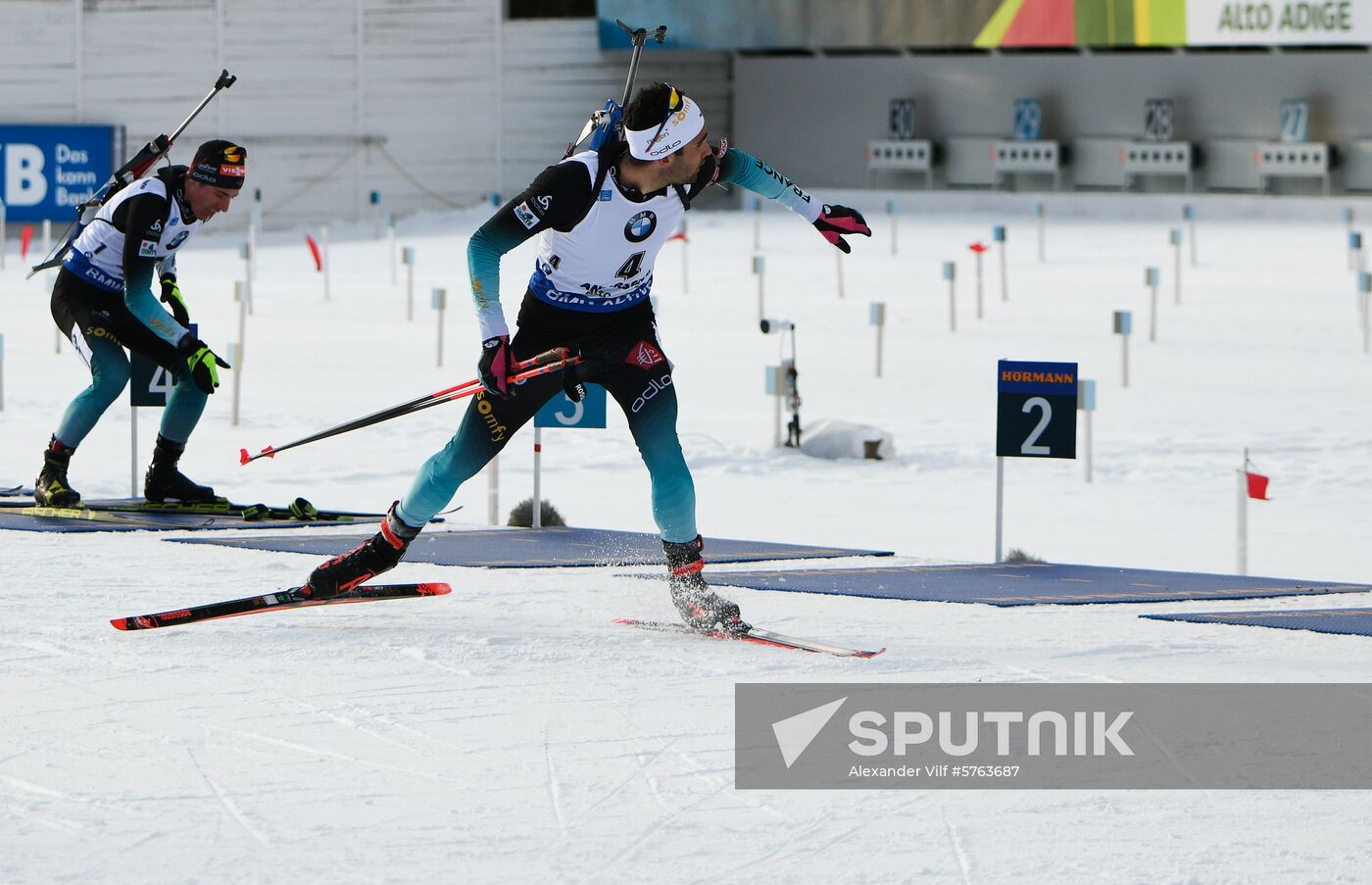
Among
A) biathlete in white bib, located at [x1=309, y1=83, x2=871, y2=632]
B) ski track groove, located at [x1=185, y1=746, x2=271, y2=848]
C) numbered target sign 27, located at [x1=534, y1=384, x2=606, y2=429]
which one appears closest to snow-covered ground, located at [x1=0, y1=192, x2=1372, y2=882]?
ski track groove, located at [x1=185, y1=746, x2=271, y2=848]

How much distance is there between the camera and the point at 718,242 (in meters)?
26.5

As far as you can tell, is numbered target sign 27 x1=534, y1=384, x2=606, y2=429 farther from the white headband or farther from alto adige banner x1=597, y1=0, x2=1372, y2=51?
alto adige banner x1=597, y1=0, x2=1372, y2=51

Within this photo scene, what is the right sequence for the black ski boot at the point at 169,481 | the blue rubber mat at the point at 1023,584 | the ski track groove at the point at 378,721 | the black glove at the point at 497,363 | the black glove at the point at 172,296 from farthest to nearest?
the black ski boot at the point at 169,481
the black glove at the point at 172,296
the blue rubber mat at the point at 1023,584
the black glove at the point at 497,363
the ski track groove at the point at 378,721

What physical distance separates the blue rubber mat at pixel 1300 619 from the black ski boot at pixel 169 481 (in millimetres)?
4490

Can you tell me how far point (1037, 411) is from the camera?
26.7ft

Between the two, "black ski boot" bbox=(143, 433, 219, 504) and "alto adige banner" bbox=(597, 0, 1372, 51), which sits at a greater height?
"alto adige banner" bbox=(597, 0, 1372, 51)

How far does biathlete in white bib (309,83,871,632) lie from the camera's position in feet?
19.3

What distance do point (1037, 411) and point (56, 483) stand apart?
428 cm

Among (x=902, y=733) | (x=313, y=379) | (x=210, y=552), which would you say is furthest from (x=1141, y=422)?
(x=902, y=733)

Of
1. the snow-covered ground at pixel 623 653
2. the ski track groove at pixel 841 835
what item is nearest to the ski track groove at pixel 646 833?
the snow-covered ground at pixel 623 653

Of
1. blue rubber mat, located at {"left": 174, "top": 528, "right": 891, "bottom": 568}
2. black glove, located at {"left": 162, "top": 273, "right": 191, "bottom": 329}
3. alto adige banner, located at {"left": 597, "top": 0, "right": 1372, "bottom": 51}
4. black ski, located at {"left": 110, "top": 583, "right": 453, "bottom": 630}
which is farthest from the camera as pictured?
alto adige banner, located at {"left": 597, "top": 0, "right": 1372, "bottom": 51}

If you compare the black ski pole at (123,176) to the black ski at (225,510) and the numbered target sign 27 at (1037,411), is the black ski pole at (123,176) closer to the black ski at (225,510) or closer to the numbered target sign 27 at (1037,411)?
the black ski at (225,510)

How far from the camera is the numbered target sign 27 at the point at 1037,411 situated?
8.07m

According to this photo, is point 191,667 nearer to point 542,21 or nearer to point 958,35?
point 958,35
